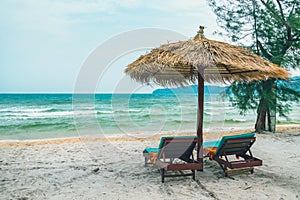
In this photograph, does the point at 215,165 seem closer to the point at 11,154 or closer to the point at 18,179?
the point at 18,179

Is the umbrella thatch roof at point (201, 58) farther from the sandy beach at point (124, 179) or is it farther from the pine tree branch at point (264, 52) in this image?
the pine tree branch at point (264, 52)

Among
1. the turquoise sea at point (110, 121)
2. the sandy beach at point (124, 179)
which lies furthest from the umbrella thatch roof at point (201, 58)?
the turquoise sea at point (110, 121)

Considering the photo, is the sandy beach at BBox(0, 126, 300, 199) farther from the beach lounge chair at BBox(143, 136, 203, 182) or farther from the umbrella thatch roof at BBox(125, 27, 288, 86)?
the umbrella thatch roof at BBox(125, 27, 288, 86)

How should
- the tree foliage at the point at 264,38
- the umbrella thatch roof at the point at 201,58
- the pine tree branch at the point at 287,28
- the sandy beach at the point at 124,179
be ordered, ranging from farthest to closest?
the tree foliage at the point at 264,38 → the pine tree branch at the point at 287,28 → the umbrella thatch roof at the point at 201,58 → the sandy beach at the point at 124,179

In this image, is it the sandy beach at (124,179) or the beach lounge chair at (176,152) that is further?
the beach lounge chair at (176,152)

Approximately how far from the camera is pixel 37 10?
13523mm

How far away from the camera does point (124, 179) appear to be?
12.1 feet

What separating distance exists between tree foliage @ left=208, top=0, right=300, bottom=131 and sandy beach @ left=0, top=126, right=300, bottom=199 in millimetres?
2818

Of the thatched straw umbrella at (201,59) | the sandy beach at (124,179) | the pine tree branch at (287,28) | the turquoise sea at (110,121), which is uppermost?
the pine tree branch at (287,28)

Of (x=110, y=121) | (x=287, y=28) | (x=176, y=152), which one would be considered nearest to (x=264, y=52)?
(x=287, y=28)

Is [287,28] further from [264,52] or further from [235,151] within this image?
[235,151]

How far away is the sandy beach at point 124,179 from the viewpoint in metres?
3.11

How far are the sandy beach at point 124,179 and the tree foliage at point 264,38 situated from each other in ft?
9.25

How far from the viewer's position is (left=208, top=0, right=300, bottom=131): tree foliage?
771cm
